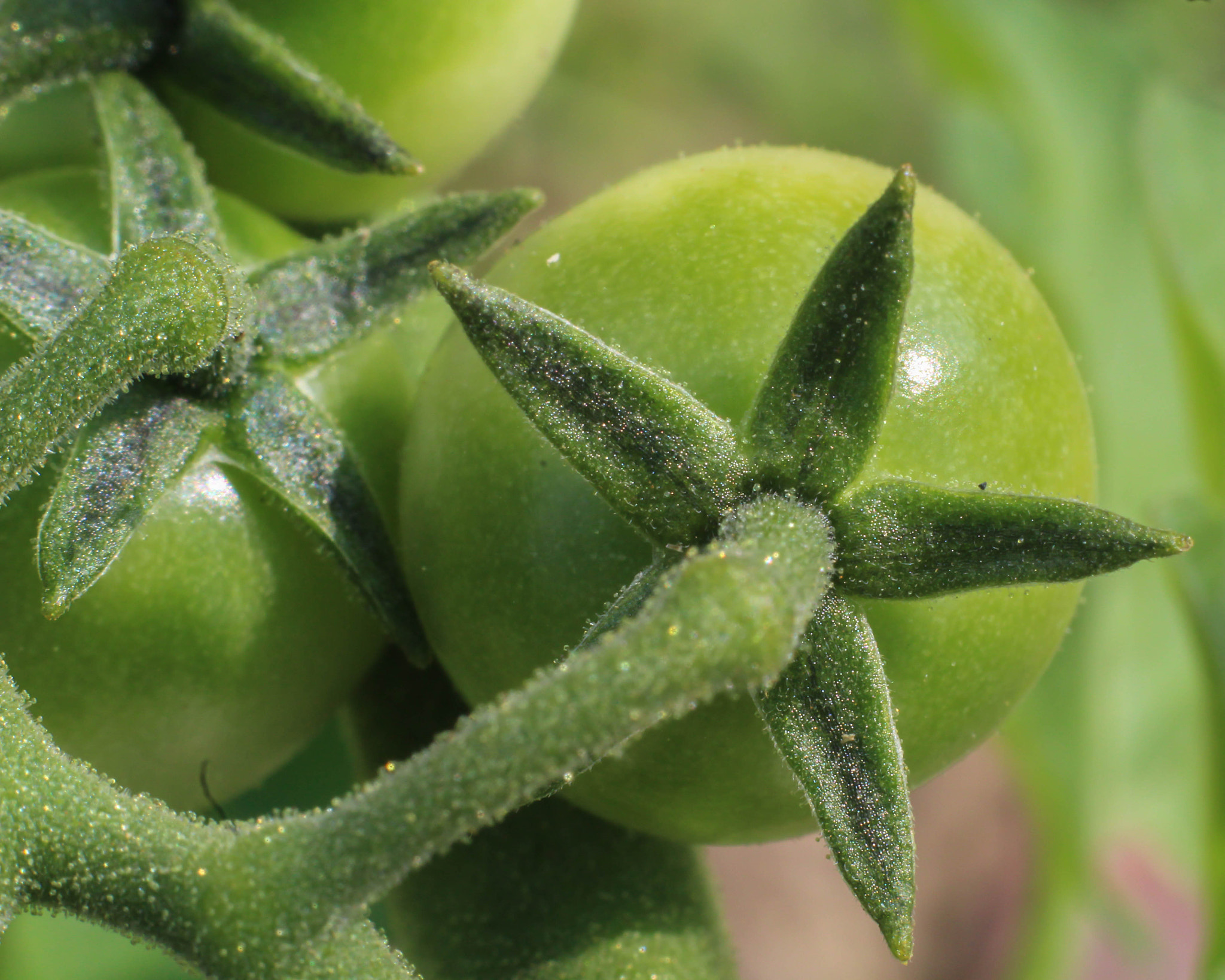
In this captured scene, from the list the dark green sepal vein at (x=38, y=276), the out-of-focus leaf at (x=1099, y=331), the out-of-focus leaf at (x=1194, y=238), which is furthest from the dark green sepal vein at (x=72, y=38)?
the out-of-focus leaf at (x=1099, y=331)

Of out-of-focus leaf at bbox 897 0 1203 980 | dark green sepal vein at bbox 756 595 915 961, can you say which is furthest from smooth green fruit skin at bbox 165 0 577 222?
out-of-focus leaf at bbox 897 0 1203 980

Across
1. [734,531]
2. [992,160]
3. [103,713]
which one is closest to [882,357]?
[734,531]

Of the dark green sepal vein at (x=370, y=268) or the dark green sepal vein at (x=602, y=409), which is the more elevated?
the dark green sepal vein at (x=602, y=409)

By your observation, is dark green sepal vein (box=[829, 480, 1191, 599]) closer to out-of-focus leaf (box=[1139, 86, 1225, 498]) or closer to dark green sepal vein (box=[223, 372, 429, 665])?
dark green sepal vein (box=[223, 372, 429, 665])

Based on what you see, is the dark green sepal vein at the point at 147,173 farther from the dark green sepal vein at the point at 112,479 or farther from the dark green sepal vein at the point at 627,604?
the dark green sepal vein at the point at 627,604

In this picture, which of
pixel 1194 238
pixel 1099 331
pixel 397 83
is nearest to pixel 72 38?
pixel 397 83

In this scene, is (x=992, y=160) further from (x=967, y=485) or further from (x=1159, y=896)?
(x=1159, y=896)

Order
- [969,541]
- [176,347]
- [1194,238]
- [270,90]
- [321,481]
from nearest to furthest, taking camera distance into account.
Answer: [969,541], [176,347], [321,481], [270,90], [1194,238]

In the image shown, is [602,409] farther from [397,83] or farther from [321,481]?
[397,83]
